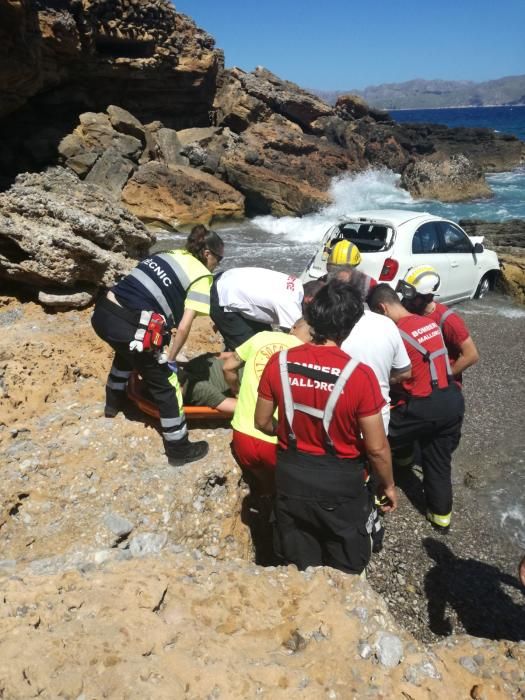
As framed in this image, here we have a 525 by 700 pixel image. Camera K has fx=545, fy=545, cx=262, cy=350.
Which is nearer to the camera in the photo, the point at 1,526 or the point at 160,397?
the point at 1,526

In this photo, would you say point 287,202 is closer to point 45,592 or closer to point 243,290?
point 243,290

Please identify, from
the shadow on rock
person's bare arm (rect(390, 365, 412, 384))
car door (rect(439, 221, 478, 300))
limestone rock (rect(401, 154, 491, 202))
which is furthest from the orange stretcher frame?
limestone rock (rect(401, 154, 491, 202))

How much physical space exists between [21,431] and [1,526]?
3.25 ft

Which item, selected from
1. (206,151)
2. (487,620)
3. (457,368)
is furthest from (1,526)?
(206,151)

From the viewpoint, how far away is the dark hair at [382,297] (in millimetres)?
4172

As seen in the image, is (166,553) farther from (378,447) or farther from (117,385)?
(117,385)

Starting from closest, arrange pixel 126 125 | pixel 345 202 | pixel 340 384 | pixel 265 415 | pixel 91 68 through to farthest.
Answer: pixel 340 384 < pixel 265 415 < pixel 126 125 < pixel 91 68 < pixel 345 202

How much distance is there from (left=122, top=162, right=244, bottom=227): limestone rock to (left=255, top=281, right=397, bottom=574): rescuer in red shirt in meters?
15.9

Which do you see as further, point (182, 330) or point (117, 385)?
point (117, 385)

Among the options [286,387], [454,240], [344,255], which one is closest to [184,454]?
[286,387]

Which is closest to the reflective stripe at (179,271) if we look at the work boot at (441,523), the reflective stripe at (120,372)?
the reflective stripe at (120,372)

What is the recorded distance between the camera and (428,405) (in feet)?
13.6

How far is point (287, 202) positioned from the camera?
20469 mm

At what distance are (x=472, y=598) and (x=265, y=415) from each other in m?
2.09
